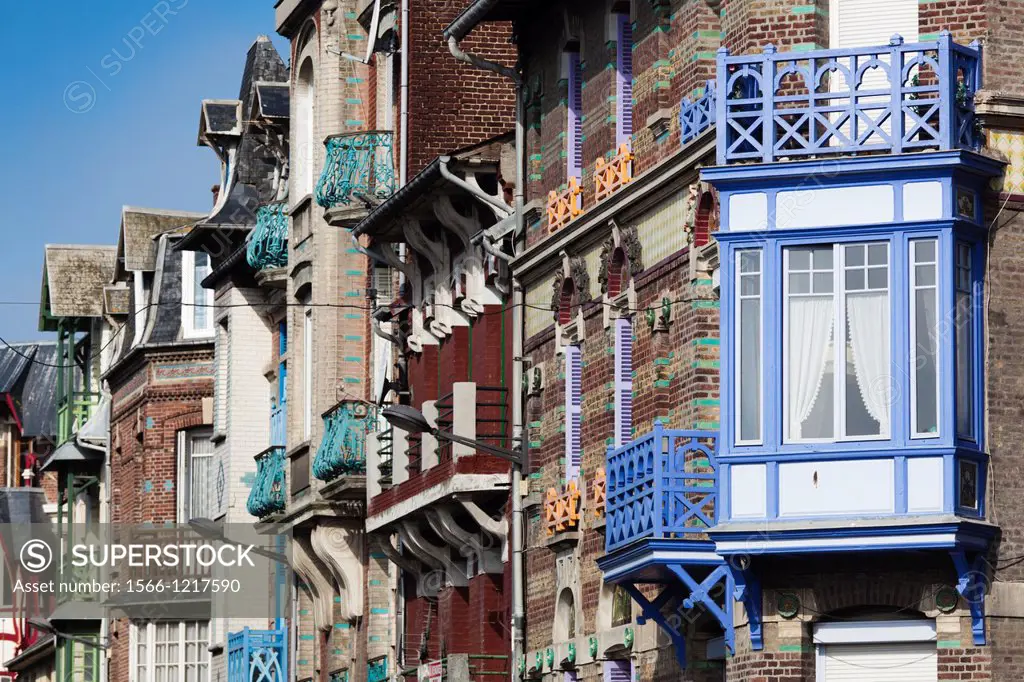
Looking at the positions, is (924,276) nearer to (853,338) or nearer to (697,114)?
(853,338)

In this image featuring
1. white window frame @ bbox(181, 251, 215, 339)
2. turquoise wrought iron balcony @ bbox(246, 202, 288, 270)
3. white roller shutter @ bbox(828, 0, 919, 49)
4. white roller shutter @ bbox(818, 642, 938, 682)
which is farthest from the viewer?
white window frame @ bbox(181, 251, 215, 339)

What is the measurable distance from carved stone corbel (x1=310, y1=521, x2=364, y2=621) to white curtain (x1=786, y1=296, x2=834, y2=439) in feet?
58.1

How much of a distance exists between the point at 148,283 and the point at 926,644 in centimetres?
3626

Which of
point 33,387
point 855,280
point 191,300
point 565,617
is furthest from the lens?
point 33,387

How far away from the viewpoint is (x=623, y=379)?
27984 mm

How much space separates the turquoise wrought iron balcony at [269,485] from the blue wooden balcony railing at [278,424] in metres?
0.38

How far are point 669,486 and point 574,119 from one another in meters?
7.25

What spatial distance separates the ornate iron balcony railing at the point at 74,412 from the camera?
6281cm

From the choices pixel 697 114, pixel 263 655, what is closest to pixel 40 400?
pixel 263 655

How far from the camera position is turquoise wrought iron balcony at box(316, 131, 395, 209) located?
3831 centimetres

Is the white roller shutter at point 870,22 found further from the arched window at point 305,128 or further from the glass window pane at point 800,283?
the arched window at point 305,128

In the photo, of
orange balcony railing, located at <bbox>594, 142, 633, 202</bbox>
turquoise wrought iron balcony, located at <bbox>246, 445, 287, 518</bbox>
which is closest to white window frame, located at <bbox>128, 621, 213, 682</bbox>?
turquoise wrought iron balcony, located at <bbox>246, 445, 287, 518</bbox>

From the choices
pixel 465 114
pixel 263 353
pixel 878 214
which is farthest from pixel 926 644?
pixel 263 353

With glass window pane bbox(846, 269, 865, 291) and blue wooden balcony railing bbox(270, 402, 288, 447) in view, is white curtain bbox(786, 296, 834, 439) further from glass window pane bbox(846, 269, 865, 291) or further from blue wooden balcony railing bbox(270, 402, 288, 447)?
blue wooden balcony railing bbox(270, 402, 288, 447)
